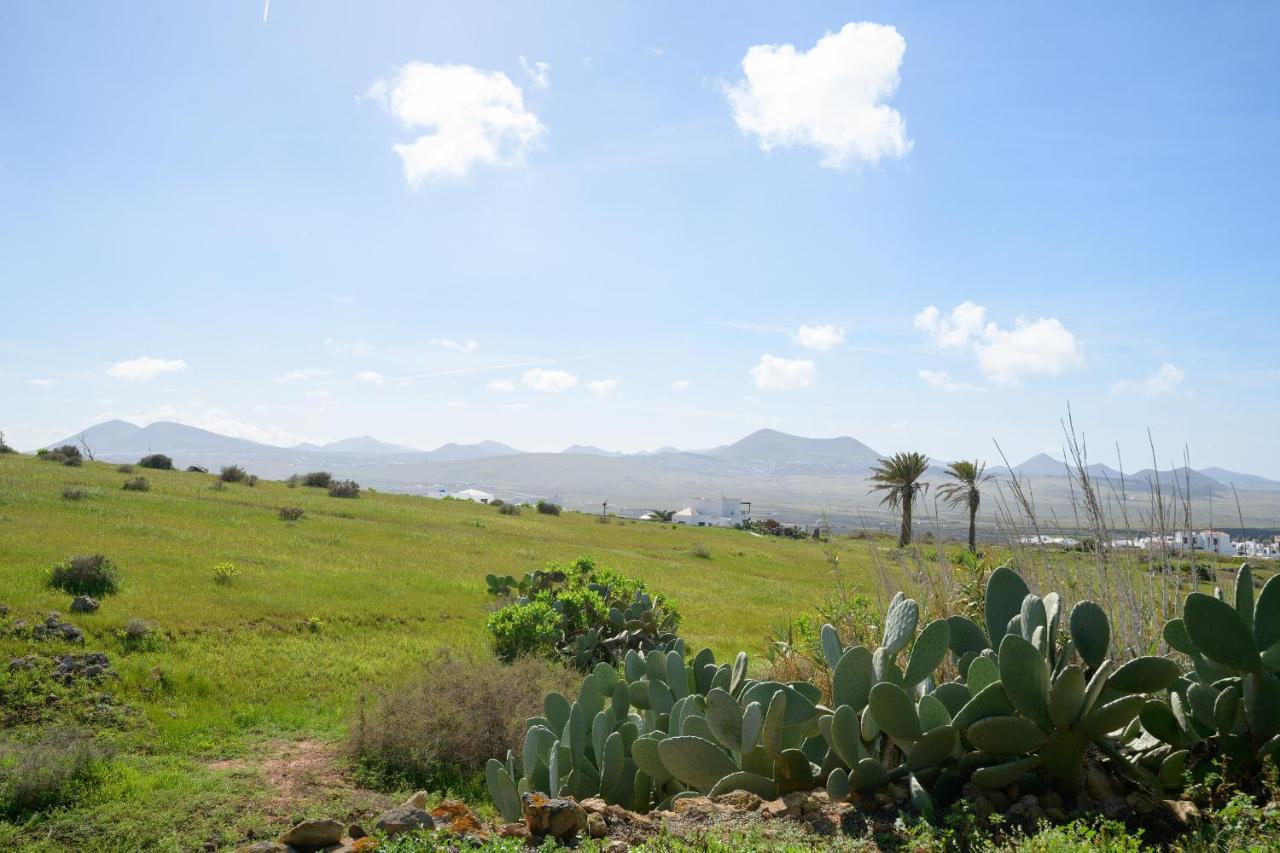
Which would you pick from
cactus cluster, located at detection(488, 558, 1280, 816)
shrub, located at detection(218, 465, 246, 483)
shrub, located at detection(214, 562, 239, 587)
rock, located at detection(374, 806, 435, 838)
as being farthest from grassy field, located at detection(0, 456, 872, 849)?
cactus cluster, located at detection(488, 558, 1280, 816)

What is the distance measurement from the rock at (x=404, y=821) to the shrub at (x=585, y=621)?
6.43 meters

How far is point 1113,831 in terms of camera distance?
3.62 metres

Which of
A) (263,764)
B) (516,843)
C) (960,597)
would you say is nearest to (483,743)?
(263,764)

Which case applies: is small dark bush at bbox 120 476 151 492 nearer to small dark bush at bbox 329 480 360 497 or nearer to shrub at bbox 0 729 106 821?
small dark bush at bbox 329 480 360 497

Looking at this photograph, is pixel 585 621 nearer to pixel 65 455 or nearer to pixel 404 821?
pixel 404 821

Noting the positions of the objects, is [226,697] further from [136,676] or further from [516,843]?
[516,843]

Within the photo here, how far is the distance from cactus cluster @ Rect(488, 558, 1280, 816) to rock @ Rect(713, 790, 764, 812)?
1.6 inches

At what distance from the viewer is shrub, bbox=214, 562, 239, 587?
15806 millimetres

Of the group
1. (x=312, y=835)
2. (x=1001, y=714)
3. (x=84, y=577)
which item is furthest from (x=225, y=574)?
(x=1001, y=714)

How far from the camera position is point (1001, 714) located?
148 inches

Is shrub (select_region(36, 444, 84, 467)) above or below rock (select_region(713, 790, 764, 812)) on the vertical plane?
above

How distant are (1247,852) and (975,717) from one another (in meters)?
1.09

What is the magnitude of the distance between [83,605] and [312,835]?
390 inches

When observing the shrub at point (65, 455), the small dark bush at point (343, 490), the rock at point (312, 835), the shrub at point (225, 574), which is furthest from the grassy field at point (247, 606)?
the small dark bush at point (343, 490)
